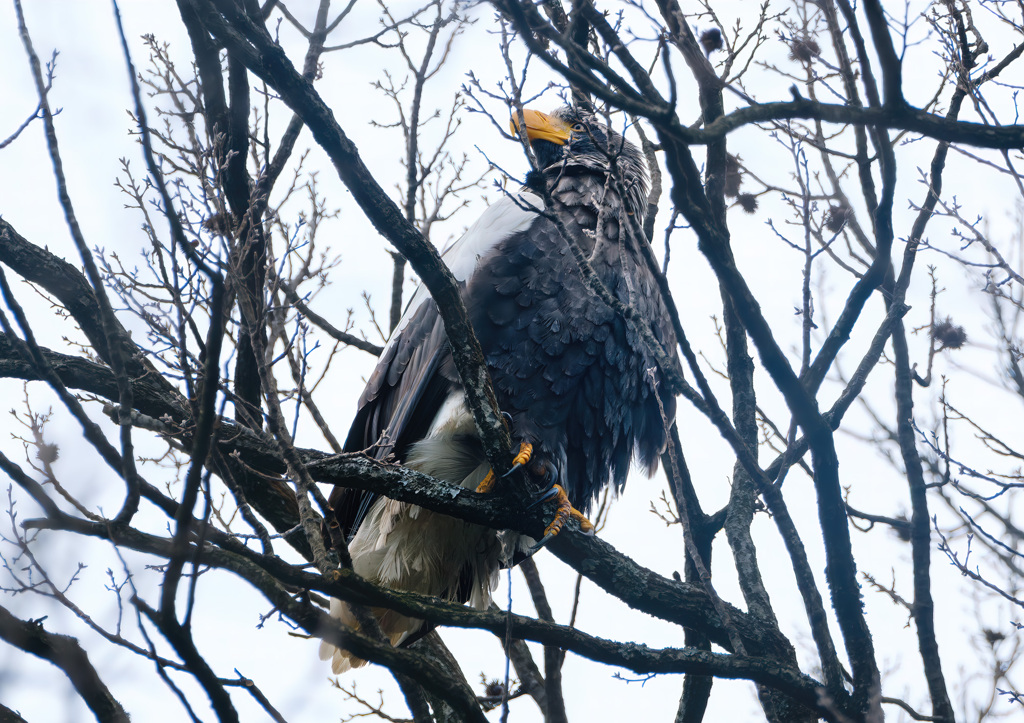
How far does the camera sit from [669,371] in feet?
8.77

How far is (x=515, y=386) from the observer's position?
3.74 m

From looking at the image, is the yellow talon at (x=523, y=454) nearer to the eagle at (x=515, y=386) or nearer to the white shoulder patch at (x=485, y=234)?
the eagle at (x=515, y=386)

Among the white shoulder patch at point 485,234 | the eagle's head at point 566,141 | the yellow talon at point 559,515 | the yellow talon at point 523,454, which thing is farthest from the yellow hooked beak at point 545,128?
the yellow talon at point 559,515

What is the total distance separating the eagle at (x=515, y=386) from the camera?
12.2 ft

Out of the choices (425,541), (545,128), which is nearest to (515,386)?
(425,541)

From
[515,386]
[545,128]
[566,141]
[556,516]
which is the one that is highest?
[545,128]

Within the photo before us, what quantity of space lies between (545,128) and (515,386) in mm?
1974

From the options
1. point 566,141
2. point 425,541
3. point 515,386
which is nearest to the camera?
point 515,386

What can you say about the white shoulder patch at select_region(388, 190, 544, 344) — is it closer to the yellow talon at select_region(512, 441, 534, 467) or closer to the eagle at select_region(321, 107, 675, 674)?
the eagle at select_region(321, 107, 675, 674)

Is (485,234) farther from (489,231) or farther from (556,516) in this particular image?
(556,516)

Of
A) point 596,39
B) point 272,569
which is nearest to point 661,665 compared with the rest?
point 272,569

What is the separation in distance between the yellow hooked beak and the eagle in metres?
0.53

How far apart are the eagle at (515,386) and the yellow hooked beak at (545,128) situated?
526 millimetres

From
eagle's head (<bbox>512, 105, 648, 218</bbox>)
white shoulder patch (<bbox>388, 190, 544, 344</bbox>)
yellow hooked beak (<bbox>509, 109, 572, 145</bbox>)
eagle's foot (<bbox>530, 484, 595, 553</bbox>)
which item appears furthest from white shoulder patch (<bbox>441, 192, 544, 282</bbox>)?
eagle's foot (<bbox>530, 484, 595, 553</bbox>)
